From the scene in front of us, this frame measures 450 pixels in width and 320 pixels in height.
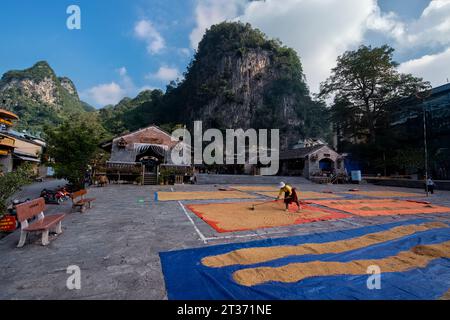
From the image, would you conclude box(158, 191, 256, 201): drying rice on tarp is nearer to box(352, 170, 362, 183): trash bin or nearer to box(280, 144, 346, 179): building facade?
box(280, 144, 346, 179): building facade

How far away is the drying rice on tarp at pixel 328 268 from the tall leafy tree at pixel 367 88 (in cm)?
3404

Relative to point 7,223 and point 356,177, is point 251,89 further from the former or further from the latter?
point 7,223

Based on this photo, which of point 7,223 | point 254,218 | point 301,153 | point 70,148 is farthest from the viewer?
point 301,153

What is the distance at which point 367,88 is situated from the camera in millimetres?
33750

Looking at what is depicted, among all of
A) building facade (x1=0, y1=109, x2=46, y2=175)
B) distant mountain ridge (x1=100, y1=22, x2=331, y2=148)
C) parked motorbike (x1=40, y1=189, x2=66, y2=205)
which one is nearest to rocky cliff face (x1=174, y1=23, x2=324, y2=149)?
distant mountain ridge (x1=100, y1=22, x2=331, y2=148)

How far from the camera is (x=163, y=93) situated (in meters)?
78.1

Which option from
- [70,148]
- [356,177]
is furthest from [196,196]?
[356,177]

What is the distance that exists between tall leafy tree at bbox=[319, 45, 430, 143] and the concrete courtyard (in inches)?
1202

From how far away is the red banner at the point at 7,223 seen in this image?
5.54 meters

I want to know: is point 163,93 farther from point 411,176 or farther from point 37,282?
point 37,282

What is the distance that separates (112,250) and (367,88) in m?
40.8

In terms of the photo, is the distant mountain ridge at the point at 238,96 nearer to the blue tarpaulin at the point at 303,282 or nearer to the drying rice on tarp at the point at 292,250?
the drying rice on tarp at the point at 292,250

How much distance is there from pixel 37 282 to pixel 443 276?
6470 millimetres

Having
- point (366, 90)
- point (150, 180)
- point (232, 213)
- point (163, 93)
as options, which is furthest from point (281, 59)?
point (232, 213)
